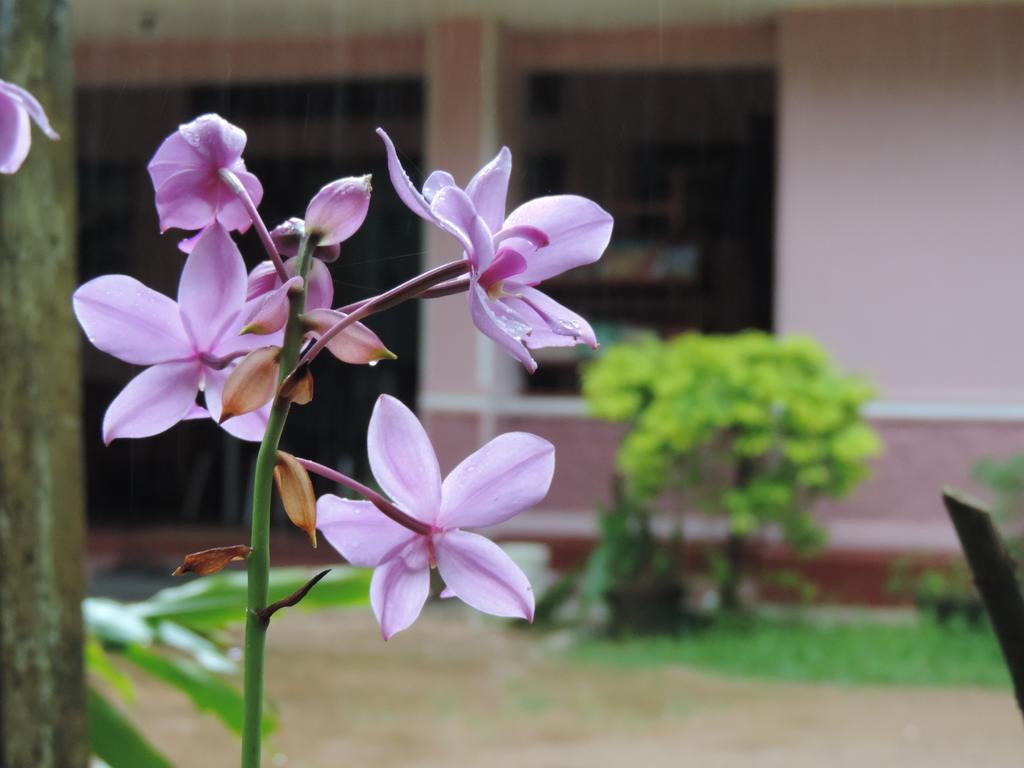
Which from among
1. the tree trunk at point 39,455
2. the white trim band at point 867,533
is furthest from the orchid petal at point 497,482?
the white trim band at point 867,533

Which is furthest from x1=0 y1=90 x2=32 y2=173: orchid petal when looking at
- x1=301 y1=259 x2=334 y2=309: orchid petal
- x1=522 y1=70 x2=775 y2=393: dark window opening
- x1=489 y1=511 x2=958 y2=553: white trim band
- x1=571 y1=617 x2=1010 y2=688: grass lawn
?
x1=522 y1=70 x2=775 y2=393: dark window opening

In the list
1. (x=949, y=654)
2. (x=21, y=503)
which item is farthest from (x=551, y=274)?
(x=949, y=654)

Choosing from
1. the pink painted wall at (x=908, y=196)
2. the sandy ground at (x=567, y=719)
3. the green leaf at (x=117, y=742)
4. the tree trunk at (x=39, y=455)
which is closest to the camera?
the green leaf at (x=117, y=742)

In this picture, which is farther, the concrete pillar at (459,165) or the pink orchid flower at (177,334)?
the concrete pillar at (459,165)

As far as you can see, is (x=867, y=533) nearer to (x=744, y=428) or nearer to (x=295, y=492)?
(x=744, y=428)

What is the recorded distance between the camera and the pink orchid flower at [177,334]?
1.52ft

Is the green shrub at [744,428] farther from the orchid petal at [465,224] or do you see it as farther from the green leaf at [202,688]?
the orchid petal at [465,224]

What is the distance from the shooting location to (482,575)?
446 millimetres

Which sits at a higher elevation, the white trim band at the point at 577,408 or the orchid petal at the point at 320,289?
the orchid petal at the point at 320,289

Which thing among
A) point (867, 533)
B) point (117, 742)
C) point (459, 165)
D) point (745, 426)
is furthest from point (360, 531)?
point (459, 165)

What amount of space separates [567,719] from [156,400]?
17.0ft

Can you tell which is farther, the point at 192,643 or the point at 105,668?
the point at 192,643

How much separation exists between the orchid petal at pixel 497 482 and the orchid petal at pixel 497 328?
0.08 feet

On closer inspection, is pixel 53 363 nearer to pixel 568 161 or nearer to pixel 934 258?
pixel 934 258
